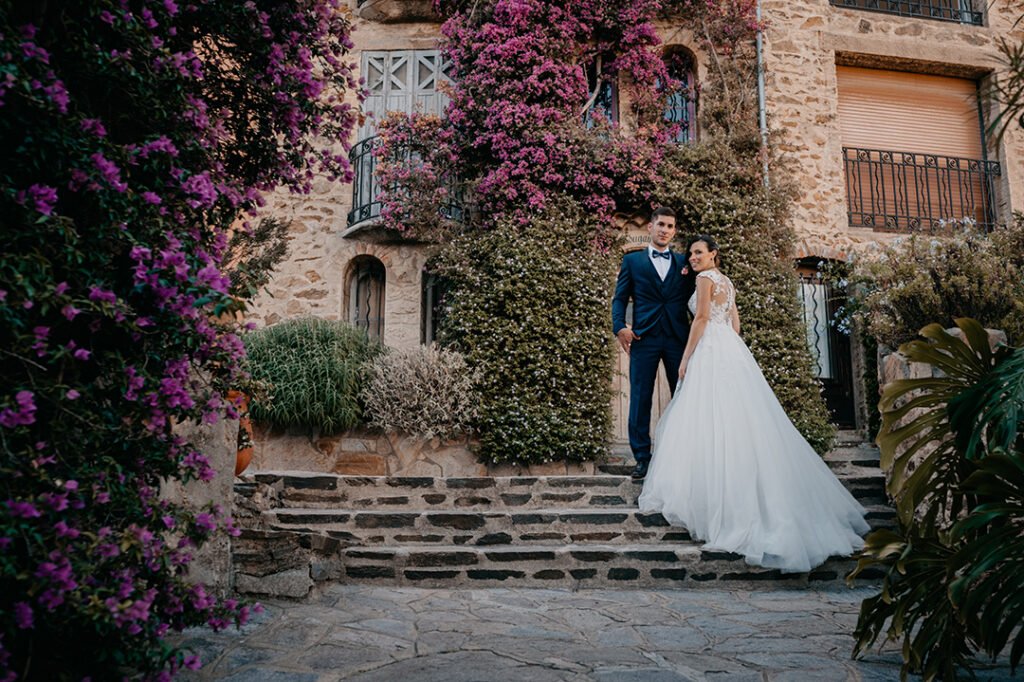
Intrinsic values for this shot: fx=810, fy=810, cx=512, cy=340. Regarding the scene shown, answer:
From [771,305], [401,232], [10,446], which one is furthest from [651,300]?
[10,446]

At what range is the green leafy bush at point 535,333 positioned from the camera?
8.45 m

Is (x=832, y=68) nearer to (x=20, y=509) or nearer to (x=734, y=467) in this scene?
(x=734, y=467)

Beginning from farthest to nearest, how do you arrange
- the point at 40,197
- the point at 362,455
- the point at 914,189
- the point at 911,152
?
the point at 911,152, the point at 914,189, the point at 362,455, the point at 40,197

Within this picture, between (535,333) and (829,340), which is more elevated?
(829,340)

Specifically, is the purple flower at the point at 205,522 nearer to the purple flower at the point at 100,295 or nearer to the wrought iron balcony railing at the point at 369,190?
the purple flower at the point at 100,295

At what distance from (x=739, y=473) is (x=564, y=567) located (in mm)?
1311

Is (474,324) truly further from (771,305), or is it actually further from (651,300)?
(771,305)

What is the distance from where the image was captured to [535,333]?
8.99 meters

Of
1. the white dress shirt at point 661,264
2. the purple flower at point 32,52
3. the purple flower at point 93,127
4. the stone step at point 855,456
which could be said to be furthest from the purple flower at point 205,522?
the stone step at point 855,456

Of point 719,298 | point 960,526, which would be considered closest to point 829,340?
point 719,298

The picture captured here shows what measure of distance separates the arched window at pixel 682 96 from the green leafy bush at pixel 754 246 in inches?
36.1

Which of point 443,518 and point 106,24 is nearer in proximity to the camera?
point 106,24

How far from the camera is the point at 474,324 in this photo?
29.4ft

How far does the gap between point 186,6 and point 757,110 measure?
9518mm
